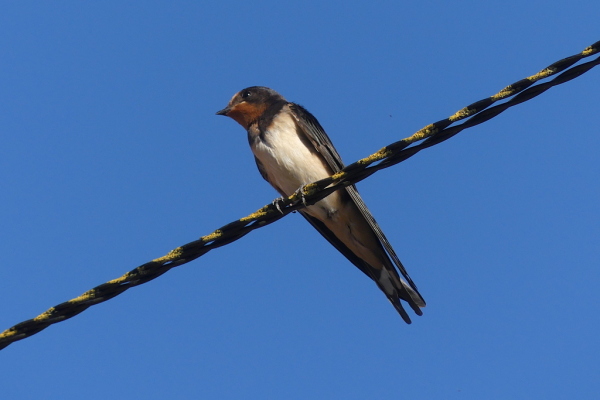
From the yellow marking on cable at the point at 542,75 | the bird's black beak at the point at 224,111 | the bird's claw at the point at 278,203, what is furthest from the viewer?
the bird's black beak at the point at 224,111

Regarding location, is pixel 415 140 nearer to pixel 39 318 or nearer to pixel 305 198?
pixel 305 198

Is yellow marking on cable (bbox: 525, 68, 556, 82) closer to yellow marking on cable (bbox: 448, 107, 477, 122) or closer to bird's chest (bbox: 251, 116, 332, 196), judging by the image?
yellow marking on cable (bbox: 448, 107, 477, 122)

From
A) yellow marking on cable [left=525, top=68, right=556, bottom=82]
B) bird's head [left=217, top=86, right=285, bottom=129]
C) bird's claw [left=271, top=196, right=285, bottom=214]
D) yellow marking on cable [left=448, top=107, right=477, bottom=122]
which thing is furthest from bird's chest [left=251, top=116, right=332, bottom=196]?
yellow marking on cable [left=525, top=68, right=556, bottom=82]

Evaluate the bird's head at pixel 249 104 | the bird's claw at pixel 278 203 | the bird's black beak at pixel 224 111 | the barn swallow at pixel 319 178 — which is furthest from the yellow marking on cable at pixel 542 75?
the bird's black beak at pixel 224 111

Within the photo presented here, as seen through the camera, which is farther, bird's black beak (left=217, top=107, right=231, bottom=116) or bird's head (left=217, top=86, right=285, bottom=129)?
bird's black beak (left=217, top=107, right=231, bottom=116)

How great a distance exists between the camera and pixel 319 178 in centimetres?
751

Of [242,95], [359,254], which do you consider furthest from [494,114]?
[242,95]

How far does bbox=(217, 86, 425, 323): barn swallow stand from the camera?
746 cm

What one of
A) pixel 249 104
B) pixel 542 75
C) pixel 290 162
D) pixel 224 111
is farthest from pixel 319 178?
pixel 542 75

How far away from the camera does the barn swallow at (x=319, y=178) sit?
7.46 meters

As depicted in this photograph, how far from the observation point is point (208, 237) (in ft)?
14.2

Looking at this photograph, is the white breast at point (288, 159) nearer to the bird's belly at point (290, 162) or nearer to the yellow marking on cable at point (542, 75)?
the bird's belly at point (290, 162)

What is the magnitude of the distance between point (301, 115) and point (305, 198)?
3.12m

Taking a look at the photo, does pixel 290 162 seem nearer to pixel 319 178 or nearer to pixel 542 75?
pixel 319 178
